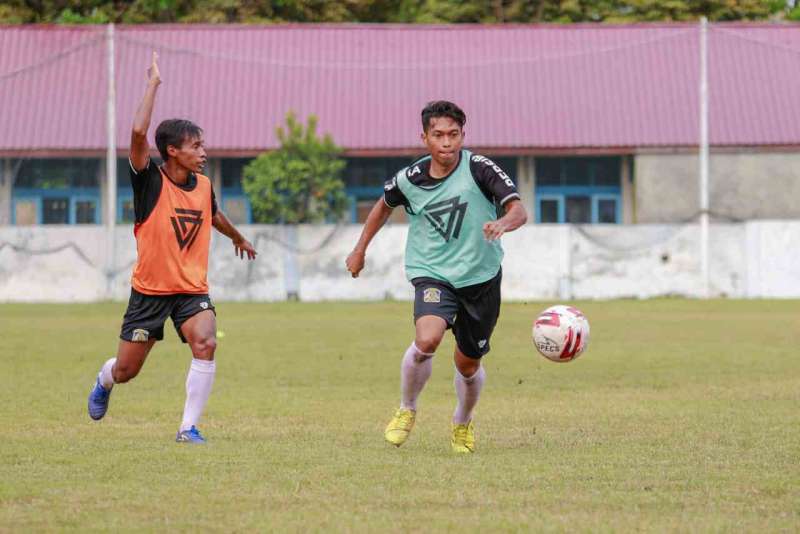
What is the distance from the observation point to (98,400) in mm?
10914

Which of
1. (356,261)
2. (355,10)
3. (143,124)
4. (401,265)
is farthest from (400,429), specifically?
(355,10)

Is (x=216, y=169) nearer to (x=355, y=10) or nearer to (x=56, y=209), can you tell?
(x=56, y=209)

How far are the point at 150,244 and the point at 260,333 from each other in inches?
546

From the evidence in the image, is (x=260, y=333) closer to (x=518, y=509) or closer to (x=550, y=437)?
(x=550, y=437)

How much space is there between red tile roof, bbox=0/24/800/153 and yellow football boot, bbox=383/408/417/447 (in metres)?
33.2

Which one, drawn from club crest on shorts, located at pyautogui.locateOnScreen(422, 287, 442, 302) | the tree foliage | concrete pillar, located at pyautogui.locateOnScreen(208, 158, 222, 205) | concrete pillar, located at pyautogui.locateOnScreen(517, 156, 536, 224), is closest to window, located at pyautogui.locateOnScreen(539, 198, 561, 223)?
concrete pillar, located at pyautogui.locateOnScreen(517, 156, 536, 224)

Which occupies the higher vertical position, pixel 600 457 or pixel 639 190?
pixel 639 190

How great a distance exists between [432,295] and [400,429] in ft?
2.92

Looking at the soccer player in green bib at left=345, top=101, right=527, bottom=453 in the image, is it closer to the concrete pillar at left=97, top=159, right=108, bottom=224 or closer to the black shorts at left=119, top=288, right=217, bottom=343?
the black shorts at left=119, top=288, right=217, bottom=343

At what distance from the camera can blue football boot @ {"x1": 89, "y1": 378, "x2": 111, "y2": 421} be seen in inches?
428

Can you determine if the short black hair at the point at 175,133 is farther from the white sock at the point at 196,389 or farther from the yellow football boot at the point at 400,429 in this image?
the yellow football boot at the point at 400,429

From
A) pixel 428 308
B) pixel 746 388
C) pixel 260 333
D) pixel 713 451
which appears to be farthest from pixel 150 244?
pixel 260 333

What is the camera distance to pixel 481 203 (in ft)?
31.9

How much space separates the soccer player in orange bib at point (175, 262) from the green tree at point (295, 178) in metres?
29.7
